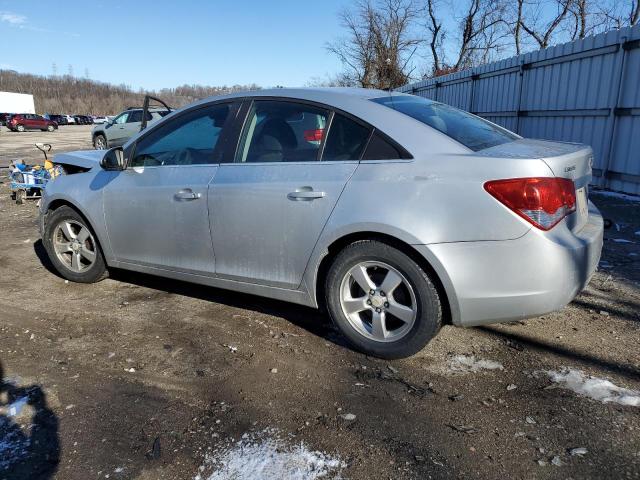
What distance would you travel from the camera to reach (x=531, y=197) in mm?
2643

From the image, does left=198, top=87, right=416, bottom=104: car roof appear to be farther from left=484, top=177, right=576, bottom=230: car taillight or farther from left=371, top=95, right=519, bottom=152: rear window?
left=484, top=177, right=576, bottom=230: car taillight

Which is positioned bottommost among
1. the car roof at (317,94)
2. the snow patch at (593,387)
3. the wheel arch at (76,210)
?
the snow patch at (593,387)

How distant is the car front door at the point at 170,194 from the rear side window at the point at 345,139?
2.82 ft

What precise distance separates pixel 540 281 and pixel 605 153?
24.1 ft

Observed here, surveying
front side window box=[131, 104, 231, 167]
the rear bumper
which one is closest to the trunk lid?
the rear bumper

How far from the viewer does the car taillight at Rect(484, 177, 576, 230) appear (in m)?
2.64

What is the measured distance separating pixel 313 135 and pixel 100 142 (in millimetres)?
21418

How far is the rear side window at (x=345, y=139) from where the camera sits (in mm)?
3115

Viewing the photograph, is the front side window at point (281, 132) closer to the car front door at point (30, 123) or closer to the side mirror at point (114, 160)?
the side mirror at point (114, 160)

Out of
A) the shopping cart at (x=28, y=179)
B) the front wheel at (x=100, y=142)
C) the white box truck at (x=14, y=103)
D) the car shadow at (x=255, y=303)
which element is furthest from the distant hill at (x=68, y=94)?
the car shadow at (x=255, y=303)

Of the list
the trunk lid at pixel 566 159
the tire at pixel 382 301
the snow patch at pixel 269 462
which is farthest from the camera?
the tire at pixel 382 301

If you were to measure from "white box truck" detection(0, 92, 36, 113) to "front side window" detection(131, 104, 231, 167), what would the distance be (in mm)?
84742

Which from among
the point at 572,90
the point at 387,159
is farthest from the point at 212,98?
the point at 572,90

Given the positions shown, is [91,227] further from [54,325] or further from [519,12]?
[519,12]
